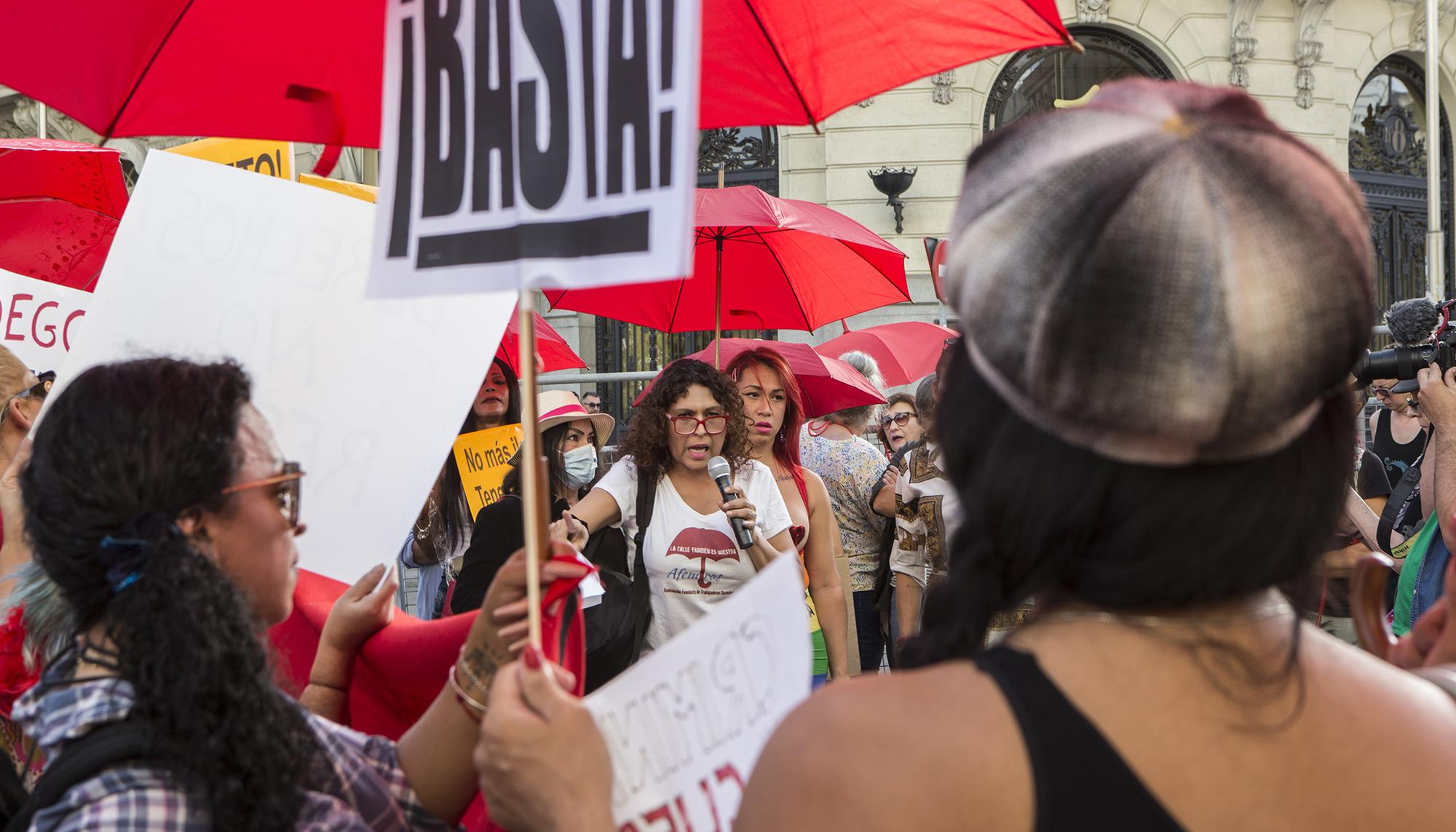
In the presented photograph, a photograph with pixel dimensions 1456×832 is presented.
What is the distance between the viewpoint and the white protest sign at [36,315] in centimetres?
383

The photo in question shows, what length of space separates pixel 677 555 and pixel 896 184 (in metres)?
11.9

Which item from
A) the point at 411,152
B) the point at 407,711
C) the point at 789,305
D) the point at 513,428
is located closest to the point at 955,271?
the point at 411,152

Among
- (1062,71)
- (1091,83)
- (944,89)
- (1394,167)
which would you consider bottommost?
(1394,167)

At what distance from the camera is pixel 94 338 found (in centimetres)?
243

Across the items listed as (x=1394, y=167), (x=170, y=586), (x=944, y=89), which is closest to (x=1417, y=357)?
(x=170, y=586)

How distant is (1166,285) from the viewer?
1018mm

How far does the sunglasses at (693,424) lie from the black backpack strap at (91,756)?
3.33 meters

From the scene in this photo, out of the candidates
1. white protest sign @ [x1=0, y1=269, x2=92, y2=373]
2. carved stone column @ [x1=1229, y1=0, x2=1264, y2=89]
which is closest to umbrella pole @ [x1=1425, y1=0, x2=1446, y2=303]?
carved stone column @ [x1=1229, y1=0, x2=1264, y2=89]

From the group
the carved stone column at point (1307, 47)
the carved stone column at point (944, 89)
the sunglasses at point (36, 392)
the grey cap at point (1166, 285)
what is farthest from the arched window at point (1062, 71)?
the grey cap at point (1166, 285)

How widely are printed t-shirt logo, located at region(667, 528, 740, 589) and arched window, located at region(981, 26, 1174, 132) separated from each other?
13.1m

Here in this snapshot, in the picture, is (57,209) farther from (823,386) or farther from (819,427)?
(819,427)

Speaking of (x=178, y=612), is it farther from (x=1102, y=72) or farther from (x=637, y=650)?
(x=1102, y=72)

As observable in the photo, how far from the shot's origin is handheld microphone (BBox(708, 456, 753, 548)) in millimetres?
4387

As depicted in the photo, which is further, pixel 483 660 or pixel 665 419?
pixel 665 419
